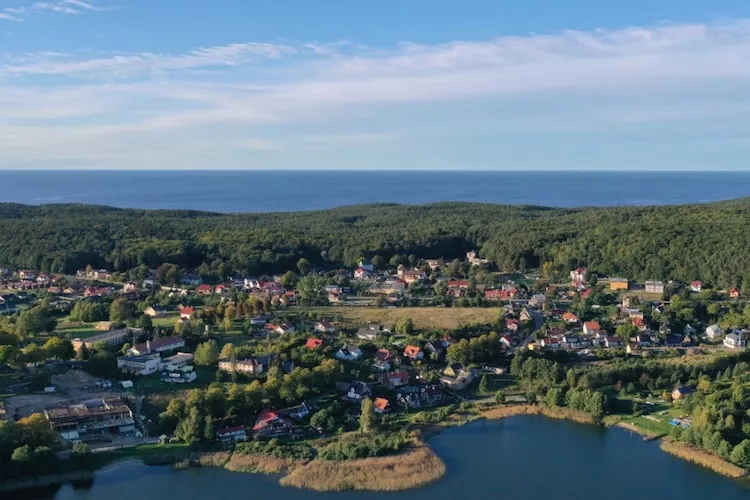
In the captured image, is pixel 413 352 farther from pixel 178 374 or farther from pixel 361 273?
pixel 361 273

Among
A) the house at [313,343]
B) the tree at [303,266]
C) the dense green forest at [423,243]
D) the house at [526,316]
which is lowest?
the house at [313,343]

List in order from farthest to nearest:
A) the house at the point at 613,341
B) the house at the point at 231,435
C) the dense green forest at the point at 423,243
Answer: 1. the dense green forest at the point at 423,243
2. the house at the point at 613,341
3. the house at the point at 231,435

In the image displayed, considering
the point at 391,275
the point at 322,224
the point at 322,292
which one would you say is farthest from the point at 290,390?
the point at 322,224

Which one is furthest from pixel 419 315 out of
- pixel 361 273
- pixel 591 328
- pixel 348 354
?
pixel 361 273

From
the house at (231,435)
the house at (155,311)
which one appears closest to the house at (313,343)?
the house at (231,435)

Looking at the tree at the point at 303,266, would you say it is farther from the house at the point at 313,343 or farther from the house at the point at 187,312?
the house at the point at 313,343

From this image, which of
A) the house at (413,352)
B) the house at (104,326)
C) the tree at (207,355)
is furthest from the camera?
the house at (104,326)

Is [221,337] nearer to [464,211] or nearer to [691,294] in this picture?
[691,294]

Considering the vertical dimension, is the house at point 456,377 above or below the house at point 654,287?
below

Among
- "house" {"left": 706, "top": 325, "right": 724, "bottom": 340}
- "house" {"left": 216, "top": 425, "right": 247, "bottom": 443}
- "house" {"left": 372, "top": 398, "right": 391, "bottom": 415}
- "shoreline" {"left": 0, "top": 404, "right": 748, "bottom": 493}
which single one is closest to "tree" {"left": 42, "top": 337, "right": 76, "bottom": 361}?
"shoreline" {"left": 0, "top": 404, "right": 748, "bottom": 493}
